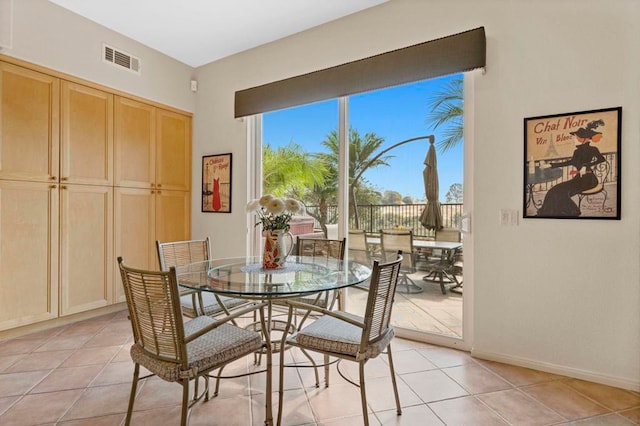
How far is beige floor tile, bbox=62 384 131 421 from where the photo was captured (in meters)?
1.80

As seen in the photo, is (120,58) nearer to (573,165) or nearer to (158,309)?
(158,309)

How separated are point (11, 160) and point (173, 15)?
1841mm

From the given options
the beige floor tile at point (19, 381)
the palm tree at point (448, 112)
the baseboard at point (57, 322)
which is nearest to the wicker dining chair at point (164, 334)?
the beige floor tile at point (19, 381)

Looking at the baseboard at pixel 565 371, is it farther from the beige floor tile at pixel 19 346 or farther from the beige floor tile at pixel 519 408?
the beige floor tile at pixel 19 346

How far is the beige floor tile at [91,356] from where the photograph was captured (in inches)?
94.0

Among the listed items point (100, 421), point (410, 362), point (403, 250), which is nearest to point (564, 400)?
point (410, 362)

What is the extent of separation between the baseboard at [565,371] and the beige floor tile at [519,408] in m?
0.38

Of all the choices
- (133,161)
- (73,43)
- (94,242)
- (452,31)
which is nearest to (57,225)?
(94,242)

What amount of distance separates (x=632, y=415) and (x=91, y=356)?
11.4 ft

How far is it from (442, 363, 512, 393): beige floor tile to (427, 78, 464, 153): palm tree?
65.1 inches

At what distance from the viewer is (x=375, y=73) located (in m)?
2.84

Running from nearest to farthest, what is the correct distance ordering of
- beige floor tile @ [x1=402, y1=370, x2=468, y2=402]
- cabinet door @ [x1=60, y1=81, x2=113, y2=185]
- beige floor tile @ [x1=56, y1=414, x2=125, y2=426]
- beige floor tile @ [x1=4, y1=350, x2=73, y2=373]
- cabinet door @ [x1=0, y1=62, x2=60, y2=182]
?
beige floor tile @ [x1=56, y1=414, x2=125, y2=426] → beige floor tile @ [x1=402, y1=370, x2=468, y2=402] → beige floor tile @ [x1=4, y1=350, x2=73, y2=373] → cabinet door @ [x1=0, y1=62, x2=60, y2=182] → cabinet door @ [x1=60, y1=81, x2=113, y2=185]

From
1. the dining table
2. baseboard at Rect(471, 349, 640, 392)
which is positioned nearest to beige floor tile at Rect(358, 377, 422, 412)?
the dining table

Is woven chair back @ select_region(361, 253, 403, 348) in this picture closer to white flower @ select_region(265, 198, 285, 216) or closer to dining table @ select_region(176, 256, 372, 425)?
dining table @ select_region(176, 256, 372, 425)
